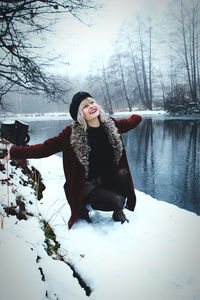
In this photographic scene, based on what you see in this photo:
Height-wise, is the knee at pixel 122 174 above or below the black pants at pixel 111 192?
above

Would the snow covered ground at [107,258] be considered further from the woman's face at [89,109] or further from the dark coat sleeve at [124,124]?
the woman's face at [89,109]

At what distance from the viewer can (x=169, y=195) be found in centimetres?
354

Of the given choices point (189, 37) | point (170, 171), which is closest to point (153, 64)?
point (189, 37)

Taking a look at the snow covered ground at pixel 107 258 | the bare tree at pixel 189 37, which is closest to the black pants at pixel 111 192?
the snow covered ground at pixel 107 258

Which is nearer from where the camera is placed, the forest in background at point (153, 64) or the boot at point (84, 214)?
the boot at point (84, 214)

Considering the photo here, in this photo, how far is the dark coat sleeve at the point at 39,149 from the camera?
1863 millimetres

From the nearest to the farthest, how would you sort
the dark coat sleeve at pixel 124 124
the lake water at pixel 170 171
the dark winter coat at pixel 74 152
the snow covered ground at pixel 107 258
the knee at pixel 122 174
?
Result: the snow covered ground at pixel 107 258 < the dark winter coat at pixel 74 152 < the knee at pixel 122 174 < the dark coat sleeve at pixel 124 124 < the lake water at pixel 170 171

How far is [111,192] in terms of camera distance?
2078 millimetres

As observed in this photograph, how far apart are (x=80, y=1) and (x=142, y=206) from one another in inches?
166

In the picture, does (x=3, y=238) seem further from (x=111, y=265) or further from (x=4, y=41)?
(x=4, y=41)

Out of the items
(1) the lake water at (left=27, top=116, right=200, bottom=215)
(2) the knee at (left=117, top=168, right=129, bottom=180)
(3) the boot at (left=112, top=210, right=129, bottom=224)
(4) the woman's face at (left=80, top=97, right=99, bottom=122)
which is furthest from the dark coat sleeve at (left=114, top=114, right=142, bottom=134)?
(1) the lake water at (left=27, top=116, right=200, bottom=215)

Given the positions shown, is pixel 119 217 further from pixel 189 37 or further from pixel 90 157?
pixel 189 37

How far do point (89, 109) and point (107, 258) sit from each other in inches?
58.5

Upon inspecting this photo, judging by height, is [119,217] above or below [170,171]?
above
